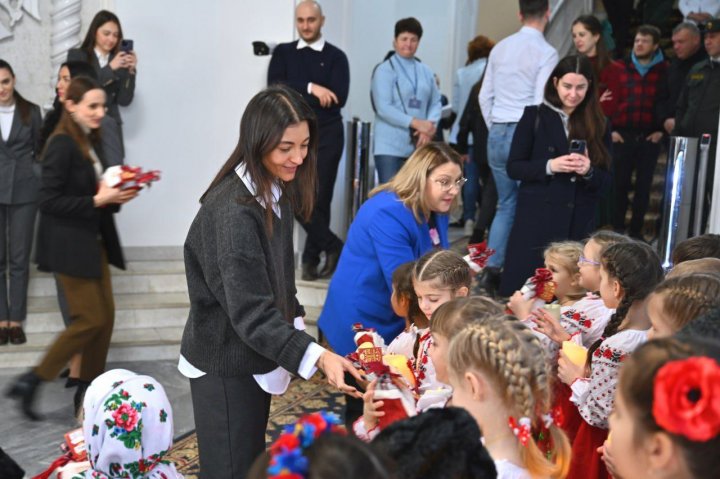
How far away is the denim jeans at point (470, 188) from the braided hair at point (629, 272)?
5.52 metres

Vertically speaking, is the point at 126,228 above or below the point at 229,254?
below

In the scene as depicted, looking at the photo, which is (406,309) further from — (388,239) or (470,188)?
(470,188)

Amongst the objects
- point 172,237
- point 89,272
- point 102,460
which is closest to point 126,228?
point 172,237

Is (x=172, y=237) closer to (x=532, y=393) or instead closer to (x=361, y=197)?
(x=361, y=197)

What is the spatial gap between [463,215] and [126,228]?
11.5 ft

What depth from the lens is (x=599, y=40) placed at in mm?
7203

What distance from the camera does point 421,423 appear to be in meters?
1.78

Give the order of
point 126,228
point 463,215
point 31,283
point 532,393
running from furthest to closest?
point 463,215 < point 126,228 < point 31,283 < point 532,393

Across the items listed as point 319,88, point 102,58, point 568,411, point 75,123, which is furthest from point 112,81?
point 568,411

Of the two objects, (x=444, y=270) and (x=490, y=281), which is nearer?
(x=444, y=270)

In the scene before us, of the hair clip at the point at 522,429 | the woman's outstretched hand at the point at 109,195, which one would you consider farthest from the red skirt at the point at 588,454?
the woman's outstretched hand at the point at 109,195

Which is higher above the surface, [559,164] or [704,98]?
[704,98]

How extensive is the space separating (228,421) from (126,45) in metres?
3.86

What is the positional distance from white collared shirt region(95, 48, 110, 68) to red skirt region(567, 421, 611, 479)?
415 cm
